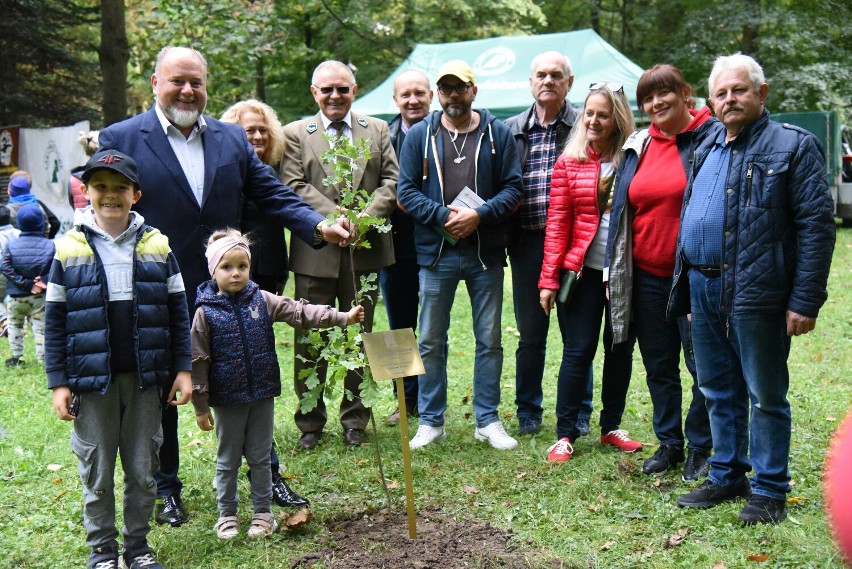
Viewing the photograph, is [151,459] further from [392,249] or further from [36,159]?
[36,159]

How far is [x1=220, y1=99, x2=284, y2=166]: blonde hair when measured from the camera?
541cm

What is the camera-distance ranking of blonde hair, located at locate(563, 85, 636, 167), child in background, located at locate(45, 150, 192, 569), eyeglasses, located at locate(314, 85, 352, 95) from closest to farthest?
child in background, located at locate(45, 150, 192, 569) → blonde hair, located at locate(563, 85, 636, 167) → eyeglasses, located at locate(314, 85, 352, 95)

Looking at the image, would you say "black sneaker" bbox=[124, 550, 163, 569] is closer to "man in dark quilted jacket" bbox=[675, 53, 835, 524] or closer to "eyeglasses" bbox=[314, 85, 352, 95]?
"man in dark quilted jacket" bbox=[675, 53, 835, 524]

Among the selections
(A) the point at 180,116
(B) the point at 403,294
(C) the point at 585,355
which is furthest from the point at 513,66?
(A) the point at 180,116

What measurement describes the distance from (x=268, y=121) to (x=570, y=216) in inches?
81.6

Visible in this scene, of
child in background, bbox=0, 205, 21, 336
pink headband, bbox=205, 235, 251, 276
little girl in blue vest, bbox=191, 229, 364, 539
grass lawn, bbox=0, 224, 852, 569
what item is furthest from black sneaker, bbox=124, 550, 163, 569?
child in background, bbox=0, 205, 21, 336

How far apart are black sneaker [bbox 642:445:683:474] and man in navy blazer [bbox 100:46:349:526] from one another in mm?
2318

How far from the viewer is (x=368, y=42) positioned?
19.7 metres

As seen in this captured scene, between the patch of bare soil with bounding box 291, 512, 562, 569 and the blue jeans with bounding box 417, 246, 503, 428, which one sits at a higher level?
the blue jeans with bounding box 417, 246, 503, 428

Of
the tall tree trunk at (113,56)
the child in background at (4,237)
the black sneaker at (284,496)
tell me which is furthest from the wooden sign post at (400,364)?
the tall tree trunk at (113,56)

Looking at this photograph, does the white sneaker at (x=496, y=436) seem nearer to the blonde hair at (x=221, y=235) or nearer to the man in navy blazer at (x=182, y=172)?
the man in navy blazer at (x=182, y=172)

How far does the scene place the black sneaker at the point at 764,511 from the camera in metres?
4.09

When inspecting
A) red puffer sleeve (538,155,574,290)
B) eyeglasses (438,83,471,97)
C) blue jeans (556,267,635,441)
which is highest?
eyeglasses (438,83,471,97)

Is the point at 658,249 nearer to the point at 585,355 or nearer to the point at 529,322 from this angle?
the point at 585,355
